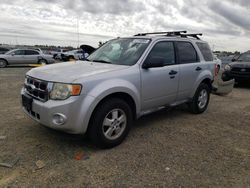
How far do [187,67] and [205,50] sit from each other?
1.23m

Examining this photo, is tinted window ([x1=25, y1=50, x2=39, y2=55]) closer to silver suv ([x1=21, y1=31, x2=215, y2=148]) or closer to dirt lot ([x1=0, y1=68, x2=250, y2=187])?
dirt lot ([x1=0, y1=68, x2=250, y2=187])

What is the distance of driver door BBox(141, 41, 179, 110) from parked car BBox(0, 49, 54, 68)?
17183 millimetres

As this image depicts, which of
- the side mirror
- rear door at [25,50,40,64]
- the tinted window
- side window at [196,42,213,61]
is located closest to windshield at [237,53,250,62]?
side window at [196,42,213,61]

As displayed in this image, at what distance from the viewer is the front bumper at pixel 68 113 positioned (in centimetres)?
340

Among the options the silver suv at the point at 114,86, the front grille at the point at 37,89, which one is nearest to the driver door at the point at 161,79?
the silver suv at the point at 114,86

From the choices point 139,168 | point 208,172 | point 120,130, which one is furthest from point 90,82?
point 208,172

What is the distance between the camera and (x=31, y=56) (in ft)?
66.1

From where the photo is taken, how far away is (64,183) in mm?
2953

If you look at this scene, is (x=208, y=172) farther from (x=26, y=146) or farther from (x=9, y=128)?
(x=9, y=128)

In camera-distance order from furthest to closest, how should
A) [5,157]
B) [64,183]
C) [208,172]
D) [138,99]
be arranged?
[138,99], [5,157], [208,172], [64,183]

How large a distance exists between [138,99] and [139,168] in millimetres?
1265

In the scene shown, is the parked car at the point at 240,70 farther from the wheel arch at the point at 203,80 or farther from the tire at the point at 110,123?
the tire at the point at 110,123

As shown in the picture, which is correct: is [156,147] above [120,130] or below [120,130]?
below

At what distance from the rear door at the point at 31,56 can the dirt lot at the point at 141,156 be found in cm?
1573
